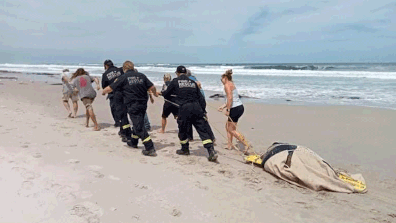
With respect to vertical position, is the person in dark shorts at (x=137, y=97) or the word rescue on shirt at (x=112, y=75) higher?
the word rescue on shirt at (x=112, y=75)

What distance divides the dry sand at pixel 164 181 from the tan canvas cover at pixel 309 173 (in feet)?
0.39

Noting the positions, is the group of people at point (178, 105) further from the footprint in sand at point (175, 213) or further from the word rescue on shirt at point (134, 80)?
the footprint in sand at point (175, 213)

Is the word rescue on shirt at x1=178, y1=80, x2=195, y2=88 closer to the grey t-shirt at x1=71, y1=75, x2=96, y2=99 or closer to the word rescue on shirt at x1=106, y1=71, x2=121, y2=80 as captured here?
the word rescue on shirt at x1=106, y1=71, x2=121, y2=80

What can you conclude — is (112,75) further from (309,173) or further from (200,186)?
(309,173)

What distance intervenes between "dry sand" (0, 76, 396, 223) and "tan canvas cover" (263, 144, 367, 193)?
12cm

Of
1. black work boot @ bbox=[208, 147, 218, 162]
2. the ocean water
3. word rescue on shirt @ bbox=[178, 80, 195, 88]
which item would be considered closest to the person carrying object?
word rescue on shirt @ bbox=[178, 80, 195, 88]

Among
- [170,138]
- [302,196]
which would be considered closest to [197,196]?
[302,196]

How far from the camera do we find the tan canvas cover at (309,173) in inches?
163

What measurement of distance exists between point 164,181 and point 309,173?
208cm

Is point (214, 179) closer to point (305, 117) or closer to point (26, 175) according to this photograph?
point (26, 175)

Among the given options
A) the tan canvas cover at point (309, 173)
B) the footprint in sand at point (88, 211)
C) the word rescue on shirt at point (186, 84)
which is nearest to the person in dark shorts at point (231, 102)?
the word rescue on shirt at point (186, 84)

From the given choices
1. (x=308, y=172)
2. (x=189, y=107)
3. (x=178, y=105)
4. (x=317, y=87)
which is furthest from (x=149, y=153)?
(x=317, y=87)

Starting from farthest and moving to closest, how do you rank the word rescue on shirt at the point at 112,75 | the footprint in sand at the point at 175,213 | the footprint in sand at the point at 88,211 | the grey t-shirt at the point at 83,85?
the grey t-shirt at the point at 83,85, the word rescue on shirt at the point at 112,75, the footprint in sand at the point at 175,213, the footprint in sand at the point at 88,211

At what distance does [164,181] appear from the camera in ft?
13.5
